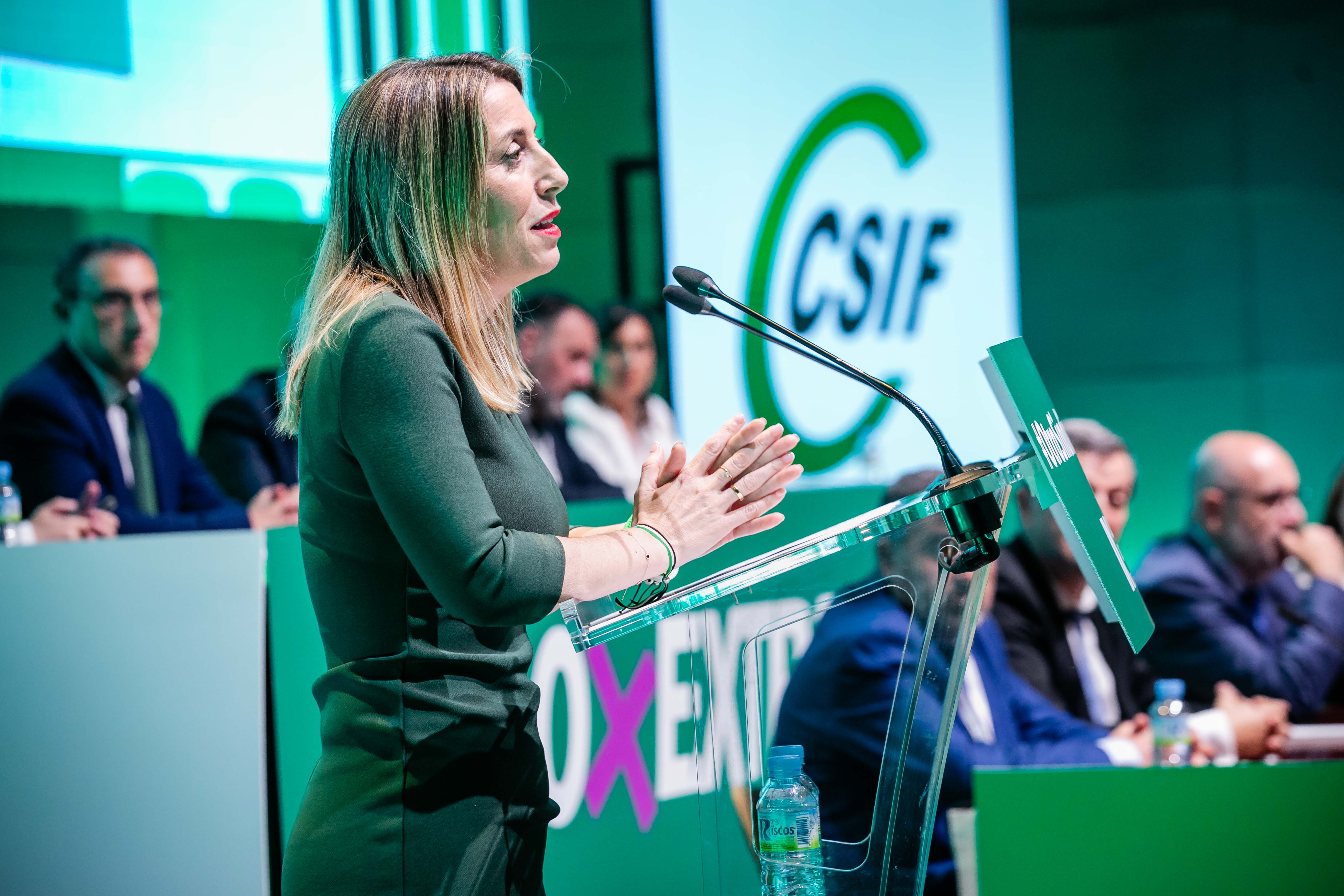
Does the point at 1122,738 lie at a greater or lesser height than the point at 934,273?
lesser

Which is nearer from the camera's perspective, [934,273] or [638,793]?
[638,793]

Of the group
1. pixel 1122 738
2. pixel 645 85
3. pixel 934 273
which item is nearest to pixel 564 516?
pixel 1122 738

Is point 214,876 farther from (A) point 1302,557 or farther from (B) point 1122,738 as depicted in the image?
(A) point 1302,557

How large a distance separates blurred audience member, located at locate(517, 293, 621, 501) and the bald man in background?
1.64 meters

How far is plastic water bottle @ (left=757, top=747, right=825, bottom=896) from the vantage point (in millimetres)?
1058

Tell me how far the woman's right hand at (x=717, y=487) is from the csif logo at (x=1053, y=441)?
0.21 metres

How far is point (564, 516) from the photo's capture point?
3.73 feet

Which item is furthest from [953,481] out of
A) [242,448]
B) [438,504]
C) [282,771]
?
[242,448]

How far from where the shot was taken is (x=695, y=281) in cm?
115

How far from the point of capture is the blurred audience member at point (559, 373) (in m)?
3.72

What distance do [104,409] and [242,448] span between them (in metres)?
0.38

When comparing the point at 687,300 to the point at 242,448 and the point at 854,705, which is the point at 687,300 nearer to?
the point at 854,705

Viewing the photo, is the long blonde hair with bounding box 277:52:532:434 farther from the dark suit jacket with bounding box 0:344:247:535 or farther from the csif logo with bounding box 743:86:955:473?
the csif logo with bounding box 743:86:955:473

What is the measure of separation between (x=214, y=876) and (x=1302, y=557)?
3153 millimetres
